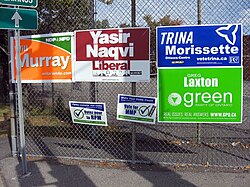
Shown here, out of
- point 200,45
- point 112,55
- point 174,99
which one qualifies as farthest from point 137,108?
point 200,45

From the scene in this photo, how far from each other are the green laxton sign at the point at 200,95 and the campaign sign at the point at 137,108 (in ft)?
0.42

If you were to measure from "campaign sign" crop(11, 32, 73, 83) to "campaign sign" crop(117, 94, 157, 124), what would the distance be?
40.1 inches

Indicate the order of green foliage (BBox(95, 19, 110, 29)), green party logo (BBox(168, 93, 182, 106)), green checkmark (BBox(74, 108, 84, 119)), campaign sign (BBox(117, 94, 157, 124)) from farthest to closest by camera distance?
1. green foliage (BBox(95, 19, 110, 29))
2. green checkmark (BBox(74, 108, 84, 119))
3. campaign sign (BBox(117, 94, 157, 124))
4. green party logo (BBox(168, 93, 182, 106))

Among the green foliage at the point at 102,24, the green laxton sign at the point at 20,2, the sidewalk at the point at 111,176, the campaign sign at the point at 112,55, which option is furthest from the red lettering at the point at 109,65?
the sidewalk at the point at 111,176

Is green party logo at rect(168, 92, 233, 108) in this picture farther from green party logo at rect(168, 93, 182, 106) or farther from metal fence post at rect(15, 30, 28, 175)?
metal fence post at rect(15, 30, 28, 175)

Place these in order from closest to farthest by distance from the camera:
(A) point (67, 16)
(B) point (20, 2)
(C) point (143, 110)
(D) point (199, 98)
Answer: (B) point (20, 2) → (D) point (199, 98) → (C) point (143, 110) → (A) point (67, 16)

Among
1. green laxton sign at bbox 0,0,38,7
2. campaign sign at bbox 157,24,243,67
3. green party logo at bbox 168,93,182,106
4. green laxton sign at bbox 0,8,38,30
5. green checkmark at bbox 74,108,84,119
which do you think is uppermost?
green laxton sign at bbox 0,0,38,7

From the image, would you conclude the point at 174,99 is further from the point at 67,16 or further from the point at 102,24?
the point at 67,16

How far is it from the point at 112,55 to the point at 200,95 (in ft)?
4.92

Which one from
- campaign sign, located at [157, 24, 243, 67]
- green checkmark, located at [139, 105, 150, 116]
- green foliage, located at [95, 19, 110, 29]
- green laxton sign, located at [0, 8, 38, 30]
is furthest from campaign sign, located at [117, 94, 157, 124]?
green laxton sign, located at [0, 8, 38, 30]

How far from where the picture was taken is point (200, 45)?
15.9 ft

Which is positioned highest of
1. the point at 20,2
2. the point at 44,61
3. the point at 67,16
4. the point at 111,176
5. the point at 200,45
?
the point at 67,16

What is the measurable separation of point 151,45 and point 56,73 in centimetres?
168

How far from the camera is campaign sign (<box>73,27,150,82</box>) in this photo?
5113 mm
